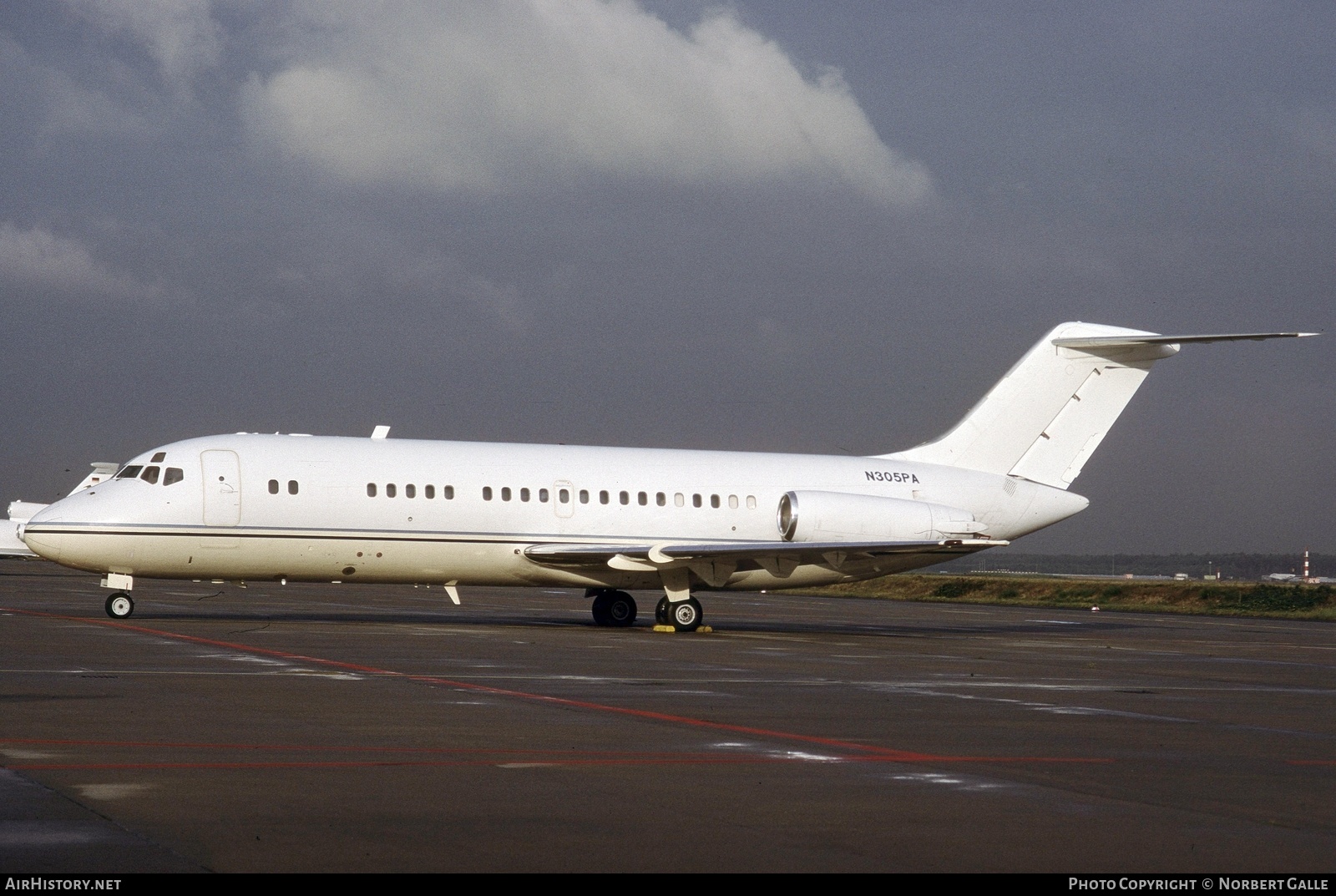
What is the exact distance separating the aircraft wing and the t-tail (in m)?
3.65

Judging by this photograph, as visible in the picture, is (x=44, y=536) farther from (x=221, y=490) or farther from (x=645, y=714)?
(x=645, y=714)

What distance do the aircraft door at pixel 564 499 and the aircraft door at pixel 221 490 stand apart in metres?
5.88

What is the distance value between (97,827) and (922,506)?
1007 inches

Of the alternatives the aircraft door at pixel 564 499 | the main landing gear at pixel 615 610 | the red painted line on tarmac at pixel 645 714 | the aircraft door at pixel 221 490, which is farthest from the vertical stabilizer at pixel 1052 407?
the red painted line on tarmac at pixel 645 714

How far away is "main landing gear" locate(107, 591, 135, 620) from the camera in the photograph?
2798cm

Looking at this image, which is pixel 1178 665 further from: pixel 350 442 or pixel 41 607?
pixel 41 607

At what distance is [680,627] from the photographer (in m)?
30.1

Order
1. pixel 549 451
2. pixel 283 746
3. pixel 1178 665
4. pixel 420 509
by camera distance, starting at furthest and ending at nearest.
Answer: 1. pixel 549 451
2. pixel 420 509
3. pixel 1178 665
4. pixel 283 746

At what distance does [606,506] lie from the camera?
30.3m

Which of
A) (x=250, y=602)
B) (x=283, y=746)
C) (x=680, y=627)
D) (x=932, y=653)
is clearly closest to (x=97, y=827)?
(x=283, y=746)

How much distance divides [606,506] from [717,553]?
2.75m

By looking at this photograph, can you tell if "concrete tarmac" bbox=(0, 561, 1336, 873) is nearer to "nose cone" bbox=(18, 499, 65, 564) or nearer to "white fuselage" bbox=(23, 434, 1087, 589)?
"nose cone" bbox=(18, 499, 65, 564)

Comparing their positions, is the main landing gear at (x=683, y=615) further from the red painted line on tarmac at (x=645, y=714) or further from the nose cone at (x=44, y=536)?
the nose cone at (x=44, y=536)

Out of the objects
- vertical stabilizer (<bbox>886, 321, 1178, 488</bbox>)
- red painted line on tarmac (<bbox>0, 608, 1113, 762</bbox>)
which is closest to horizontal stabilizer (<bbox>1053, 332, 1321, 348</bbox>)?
vertical stabilizer (<bbox>886, 321, 1178, 488</bbox>)
